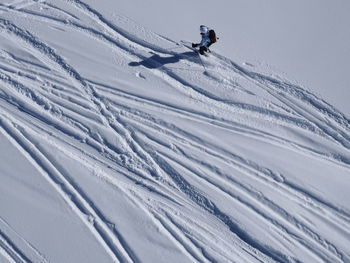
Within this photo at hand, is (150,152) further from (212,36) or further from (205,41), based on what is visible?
(212,36)

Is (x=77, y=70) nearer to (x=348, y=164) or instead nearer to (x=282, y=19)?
(x=282, y=19)

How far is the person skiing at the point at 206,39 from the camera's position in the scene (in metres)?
5.77

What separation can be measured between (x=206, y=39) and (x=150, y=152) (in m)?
2.02

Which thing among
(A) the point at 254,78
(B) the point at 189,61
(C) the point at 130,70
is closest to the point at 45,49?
(C) the point at 130,70

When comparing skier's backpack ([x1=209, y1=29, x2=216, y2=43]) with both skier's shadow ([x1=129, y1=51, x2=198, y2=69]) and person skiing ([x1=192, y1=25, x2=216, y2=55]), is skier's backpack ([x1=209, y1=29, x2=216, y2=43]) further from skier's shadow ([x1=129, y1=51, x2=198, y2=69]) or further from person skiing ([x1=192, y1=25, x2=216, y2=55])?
skier's shadow ([x1=129, y1=51, x2=198, y2=69])

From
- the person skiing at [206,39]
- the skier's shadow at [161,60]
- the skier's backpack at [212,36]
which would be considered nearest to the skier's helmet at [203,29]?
the person skiing at [206,39]

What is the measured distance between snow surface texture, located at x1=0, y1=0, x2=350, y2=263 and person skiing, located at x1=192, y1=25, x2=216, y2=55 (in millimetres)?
220

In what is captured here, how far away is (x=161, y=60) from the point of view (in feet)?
19.7

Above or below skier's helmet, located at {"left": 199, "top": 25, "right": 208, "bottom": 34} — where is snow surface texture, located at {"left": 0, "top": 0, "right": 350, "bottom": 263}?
below

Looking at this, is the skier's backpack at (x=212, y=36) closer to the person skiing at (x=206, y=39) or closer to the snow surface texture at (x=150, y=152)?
the person skiing at (x=206, y=39)

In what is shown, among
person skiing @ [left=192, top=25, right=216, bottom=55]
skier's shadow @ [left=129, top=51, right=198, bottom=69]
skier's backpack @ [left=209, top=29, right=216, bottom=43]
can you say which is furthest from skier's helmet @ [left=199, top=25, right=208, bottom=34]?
skier's shadow @ [left=129, top=51, right=198, bottom=69]

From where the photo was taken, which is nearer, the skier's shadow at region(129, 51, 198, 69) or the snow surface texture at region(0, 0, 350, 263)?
the snow surface texture at region(0, 0, 350, 263)

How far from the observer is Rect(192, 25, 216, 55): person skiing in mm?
5773

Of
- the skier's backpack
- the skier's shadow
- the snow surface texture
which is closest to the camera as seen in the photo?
the snow surface texture
